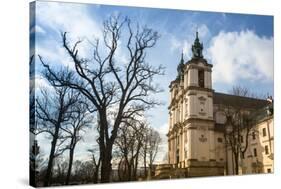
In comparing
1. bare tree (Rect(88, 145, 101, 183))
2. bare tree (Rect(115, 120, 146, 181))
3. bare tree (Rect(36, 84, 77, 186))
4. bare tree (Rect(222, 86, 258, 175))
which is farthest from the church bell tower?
bare tree (Rect(36, 84, 77, 186))

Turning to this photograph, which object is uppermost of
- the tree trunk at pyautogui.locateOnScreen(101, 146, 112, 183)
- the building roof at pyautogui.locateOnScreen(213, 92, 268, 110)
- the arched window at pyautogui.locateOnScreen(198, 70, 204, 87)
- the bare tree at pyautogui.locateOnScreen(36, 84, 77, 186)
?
the arched window at pyautogui.locateOnScreen(198, 70, 204, 87)

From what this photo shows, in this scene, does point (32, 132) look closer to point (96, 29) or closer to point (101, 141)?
point (101, 141)

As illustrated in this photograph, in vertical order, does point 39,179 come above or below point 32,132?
below

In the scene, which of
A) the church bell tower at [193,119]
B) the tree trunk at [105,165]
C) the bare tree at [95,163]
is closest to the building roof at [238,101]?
the church bell tower at [193,119]

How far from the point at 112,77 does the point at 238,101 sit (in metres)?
2.39

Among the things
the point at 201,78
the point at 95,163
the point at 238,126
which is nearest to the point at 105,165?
the point at 95,163

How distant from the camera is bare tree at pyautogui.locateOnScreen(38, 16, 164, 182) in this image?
7.22 m

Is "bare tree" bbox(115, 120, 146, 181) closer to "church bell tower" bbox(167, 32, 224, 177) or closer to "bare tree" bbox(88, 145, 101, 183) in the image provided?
"bare tree" bbox(88, 145, 101, 183)

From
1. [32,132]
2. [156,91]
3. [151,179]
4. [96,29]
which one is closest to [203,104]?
[156,91]

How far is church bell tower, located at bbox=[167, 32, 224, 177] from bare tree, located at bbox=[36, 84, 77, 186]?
1.73 meters

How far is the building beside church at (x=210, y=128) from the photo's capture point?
7812 mm

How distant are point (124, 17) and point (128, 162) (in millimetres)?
2331

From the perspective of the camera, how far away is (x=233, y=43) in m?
8.23

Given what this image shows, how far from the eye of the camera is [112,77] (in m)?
7.44
